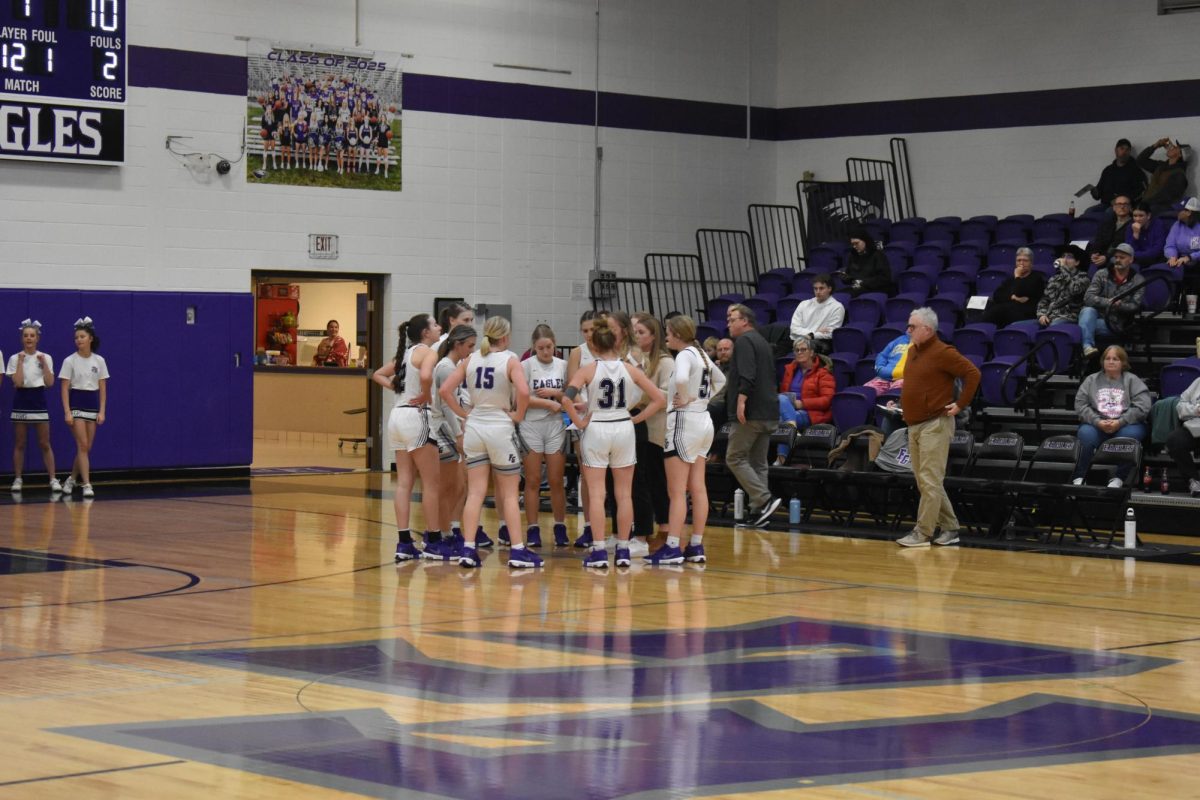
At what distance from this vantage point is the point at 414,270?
20.2 metres

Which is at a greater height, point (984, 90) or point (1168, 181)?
point (984, 90)

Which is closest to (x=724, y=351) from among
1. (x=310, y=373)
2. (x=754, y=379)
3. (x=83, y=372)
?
(x=754, y=379)

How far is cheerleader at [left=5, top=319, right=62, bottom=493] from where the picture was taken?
16234mm

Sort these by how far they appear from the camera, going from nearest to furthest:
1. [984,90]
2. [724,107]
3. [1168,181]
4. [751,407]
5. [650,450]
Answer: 1. [650,450]
2. [751,407]
3. [1168,181]
4. [984,90]
5. [724,107]

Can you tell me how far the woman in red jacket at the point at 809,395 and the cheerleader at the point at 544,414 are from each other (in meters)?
4.24

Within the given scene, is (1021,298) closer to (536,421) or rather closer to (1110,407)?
(1110,407)

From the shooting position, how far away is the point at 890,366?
15.6 m

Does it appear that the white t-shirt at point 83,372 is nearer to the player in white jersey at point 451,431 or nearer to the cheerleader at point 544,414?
the player in white jersey at point 451,431

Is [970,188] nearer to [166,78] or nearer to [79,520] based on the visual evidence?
[166,78]

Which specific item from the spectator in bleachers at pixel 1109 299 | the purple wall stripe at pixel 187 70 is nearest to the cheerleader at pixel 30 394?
the purple wall stripe at pixel 187 70

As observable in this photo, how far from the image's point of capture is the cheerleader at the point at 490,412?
1063 centimetres

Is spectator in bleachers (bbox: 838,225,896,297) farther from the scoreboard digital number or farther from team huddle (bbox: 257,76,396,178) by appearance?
the scoreboard digital number

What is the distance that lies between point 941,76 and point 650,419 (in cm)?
1185

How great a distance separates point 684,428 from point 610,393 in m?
0.66
